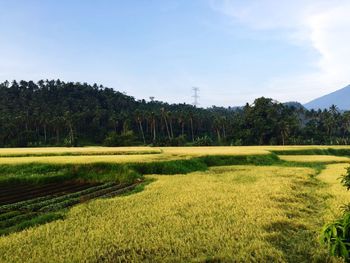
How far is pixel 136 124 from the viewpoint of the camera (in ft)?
390

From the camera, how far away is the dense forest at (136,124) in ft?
327

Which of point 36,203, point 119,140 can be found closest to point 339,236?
point 36,203

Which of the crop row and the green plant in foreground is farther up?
the green plant in foreground

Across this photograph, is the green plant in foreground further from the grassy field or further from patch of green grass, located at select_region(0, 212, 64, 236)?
patch of green grass, located at select_region(0, 212, 64, 236)

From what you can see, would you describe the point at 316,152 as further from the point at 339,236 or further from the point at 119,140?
the point at 339,236

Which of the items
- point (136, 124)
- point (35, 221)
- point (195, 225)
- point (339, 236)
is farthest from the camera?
point (136, 124)

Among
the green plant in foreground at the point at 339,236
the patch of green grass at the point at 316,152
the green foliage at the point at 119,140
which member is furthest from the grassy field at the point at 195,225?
the green foliage at the point at 119,140

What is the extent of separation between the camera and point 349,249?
7.91 metres

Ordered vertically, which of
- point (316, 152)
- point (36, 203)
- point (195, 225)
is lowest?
point (195, 225)

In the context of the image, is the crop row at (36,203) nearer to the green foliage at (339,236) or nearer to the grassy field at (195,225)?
the grassy field at (195,225)

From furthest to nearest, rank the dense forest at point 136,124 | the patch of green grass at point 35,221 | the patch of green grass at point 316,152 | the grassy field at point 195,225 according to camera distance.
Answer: the dense forest at point 136,124 → the patch of green grass at point 316,152 → the patch of green grass at point 35,221 → the grassy field at point 195,225

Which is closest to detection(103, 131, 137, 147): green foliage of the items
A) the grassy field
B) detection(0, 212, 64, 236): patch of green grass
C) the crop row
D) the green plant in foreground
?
the grassy field

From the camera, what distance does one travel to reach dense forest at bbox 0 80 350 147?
99.6m

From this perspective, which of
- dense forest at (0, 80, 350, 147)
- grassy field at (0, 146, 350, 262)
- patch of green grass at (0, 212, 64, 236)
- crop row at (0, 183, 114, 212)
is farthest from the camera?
dense forest at (0, 80, 350, 147)
